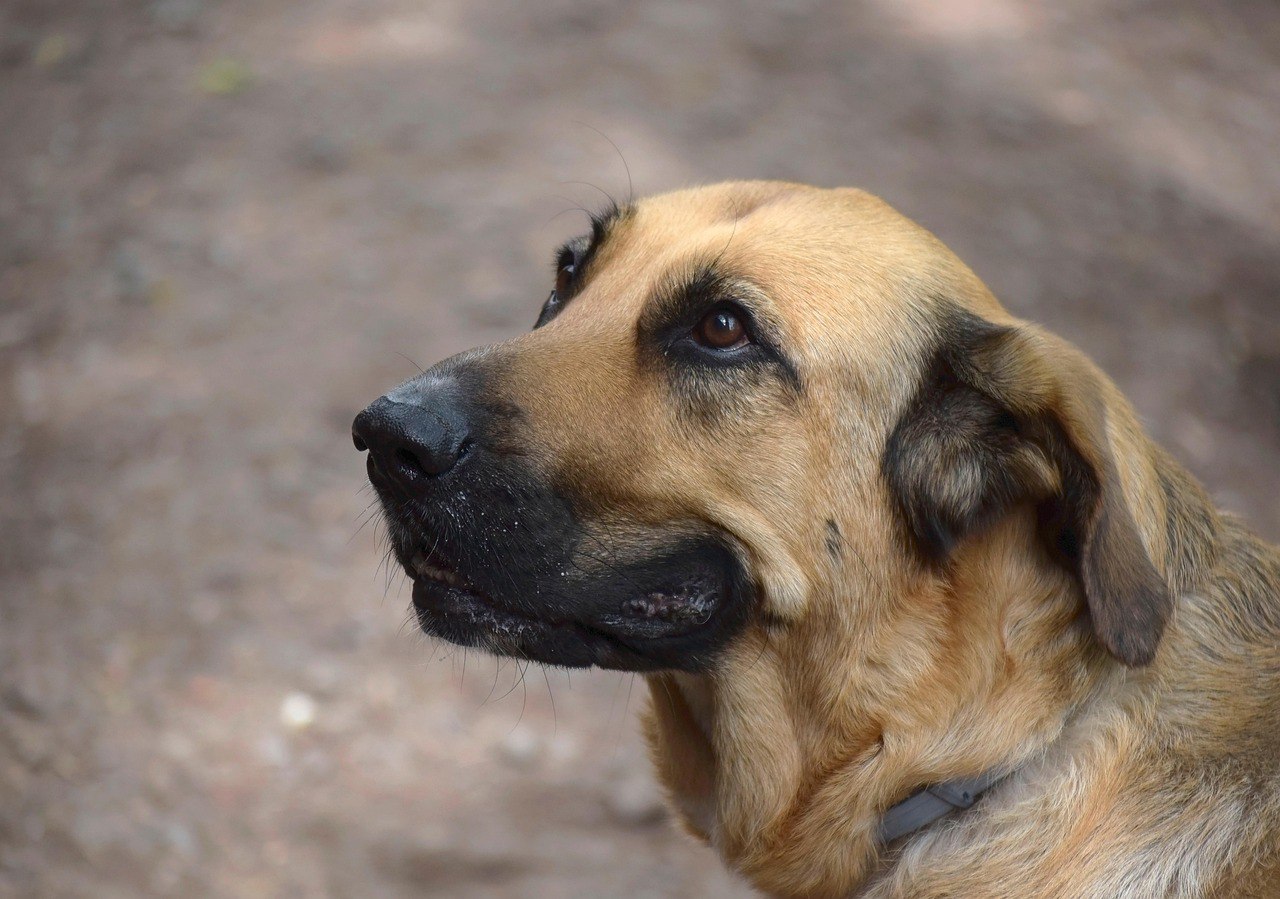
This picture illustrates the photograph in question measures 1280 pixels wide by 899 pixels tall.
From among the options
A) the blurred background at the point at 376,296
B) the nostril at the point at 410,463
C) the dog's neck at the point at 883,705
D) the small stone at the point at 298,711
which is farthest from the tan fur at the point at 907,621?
the small stone at the point at 298,711

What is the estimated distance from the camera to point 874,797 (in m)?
2.79

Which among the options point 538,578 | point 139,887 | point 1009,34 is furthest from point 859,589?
point 1009,34

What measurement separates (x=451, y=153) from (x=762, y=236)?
16.1 ft

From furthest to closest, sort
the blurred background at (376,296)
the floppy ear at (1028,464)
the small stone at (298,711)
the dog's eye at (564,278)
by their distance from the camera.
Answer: the small stone at (298,711) < the blurred background at (376,296) < the dog's eye at (564,278) < the floppy ear at (1028,464)

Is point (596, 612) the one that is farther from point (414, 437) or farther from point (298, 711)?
point (298, 711)

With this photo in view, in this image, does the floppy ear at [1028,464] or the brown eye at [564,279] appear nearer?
the floppy ear at [1028,464]

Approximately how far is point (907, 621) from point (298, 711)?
2827 mm

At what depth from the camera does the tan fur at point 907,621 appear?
8.66 feet

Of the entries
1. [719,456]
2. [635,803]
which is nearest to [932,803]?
[719,456]

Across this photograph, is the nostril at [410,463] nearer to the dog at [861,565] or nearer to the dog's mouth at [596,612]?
the dog at [861,565]

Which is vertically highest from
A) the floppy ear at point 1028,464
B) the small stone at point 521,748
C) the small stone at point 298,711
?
the floppy ear at point 1028,464

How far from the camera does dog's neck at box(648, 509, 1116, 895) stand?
8.80 ft

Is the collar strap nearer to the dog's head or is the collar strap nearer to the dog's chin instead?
the dog's head

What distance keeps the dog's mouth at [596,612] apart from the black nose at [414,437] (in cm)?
23
